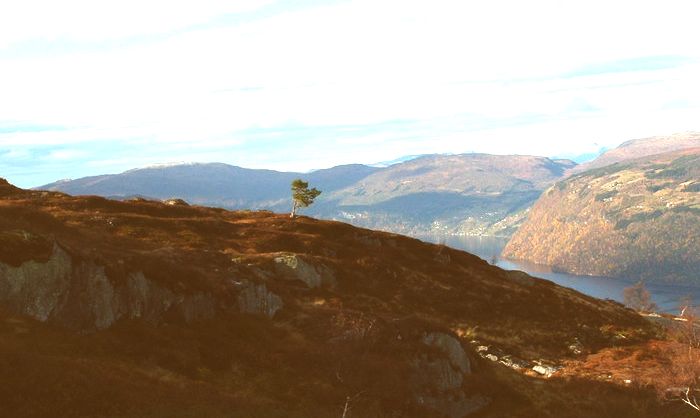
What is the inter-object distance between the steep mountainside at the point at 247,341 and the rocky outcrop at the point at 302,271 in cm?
21

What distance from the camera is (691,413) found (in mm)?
49062

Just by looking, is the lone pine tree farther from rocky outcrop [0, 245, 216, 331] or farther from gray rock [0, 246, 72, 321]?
gray rock [0, 246, 72, 321]

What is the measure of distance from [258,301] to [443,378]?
18.0 metres

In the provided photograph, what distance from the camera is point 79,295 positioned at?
38.8 metres

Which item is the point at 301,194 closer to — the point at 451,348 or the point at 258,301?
the point at 258,301

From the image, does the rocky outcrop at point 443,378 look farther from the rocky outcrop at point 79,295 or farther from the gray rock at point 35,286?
the gray rock at point 35,286

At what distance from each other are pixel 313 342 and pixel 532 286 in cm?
5922

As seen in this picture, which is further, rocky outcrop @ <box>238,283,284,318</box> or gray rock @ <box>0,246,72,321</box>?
rocky outcrop @ <box>238,283,284,318</box>

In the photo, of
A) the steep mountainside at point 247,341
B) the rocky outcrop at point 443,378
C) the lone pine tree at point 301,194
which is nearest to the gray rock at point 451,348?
the rocky outcrop at point 443,378

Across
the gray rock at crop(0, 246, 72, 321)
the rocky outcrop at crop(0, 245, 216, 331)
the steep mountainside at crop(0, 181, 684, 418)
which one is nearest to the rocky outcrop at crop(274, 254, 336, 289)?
the steep mountainside at crop(0, 181, 684, 418)

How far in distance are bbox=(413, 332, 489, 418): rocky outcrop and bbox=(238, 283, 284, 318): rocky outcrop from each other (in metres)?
14.5

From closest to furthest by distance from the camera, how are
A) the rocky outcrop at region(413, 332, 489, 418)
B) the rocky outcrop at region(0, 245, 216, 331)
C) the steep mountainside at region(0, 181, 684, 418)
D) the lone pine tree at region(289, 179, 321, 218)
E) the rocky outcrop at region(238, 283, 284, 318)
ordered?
1. the steep mountainside at region(0, 181, 684, 418)
2. the rocky outcrop at region(0, 245, 216, 331)
3. the rocky outcrop at region(413, 332, 489, 418)
4. the rocky outcrop at region(238, 283, 284, 318)
5. the lone pine tree at region(289, 179, 321, 218)

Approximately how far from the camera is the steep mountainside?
31125mm

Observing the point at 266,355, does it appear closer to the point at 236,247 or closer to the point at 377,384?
the point at 377,384
